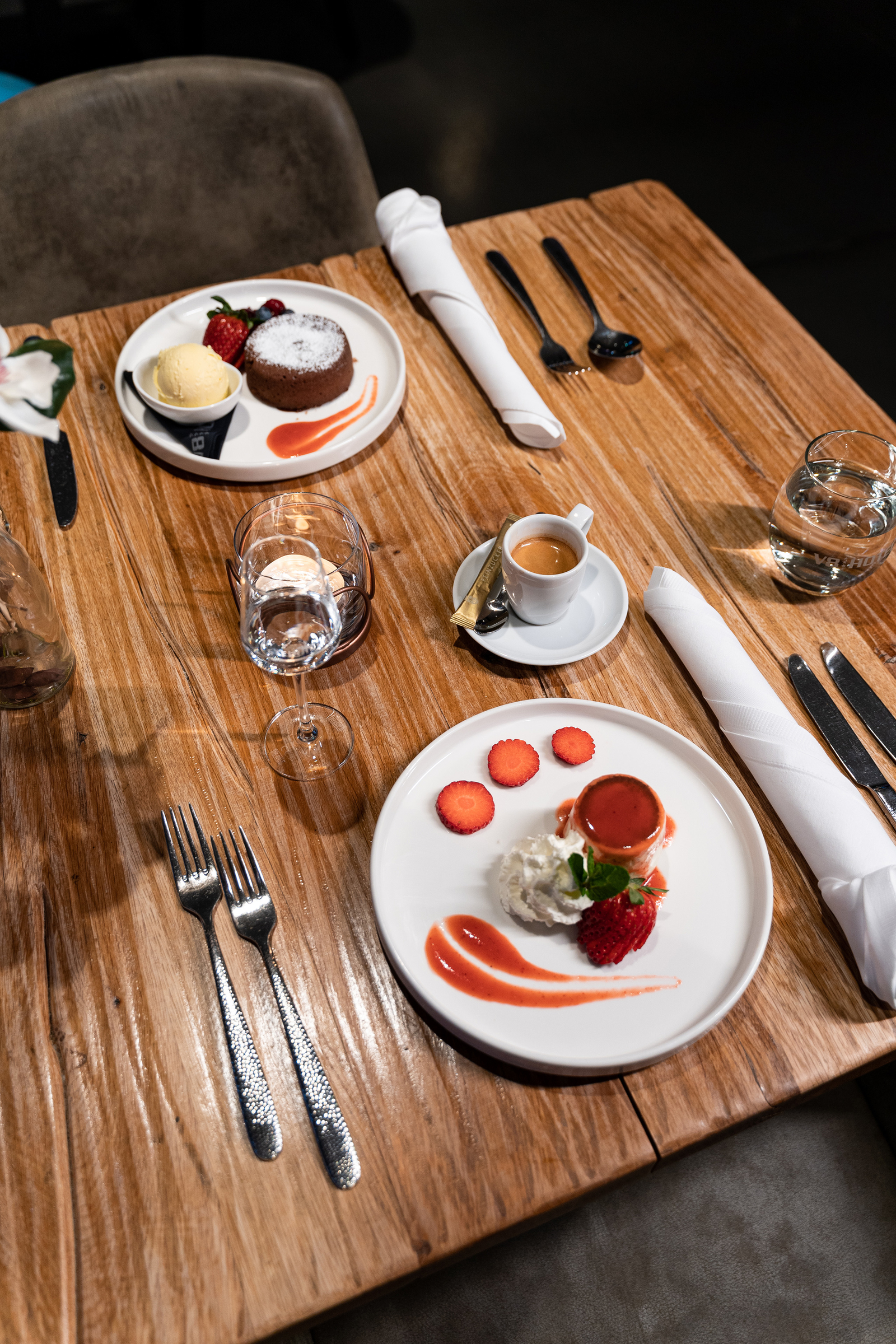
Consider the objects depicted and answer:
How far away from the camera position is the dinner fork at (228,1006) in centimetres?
77

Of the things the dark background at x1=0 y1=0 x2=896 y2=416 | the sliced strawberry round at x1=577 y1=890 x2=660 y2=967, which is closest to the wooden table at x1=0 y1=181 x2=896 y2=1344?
the sliced strawberry round at x1=577 y1=890 x2=660 y2=967

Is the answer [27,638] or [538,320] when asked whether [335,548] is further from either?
[538,320]

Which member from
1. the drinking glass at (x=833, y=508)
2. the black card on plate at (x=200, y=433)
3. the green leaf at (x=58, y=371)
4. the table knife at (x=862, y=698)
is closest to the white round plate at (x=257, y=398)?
the black card on plate at (x=200, y=433)

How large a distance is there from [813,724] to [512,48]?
13.5 ft

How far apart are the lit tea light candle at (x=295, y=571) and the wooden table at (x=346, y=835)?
3.5 inches

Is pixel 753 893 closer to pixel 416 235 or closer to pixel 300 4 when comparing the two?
pixel 416 235

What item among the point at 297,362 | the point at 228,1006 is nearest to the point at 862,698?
the point at 228,1006

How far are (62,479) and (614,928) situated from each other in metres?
0.96

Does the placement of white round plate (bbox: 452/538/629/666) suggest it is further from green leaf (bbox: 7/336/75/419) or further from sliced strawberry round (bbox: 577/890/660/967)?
green leaf (bbox: 7/336/75/419)

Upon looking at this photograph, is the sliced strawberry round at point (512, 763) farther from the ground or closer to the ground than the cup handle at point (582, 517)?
closer to the ground

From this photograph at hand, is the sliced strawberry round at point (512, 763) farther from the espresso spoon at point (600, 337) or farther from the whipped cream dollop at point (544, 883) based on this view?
the espresso spoon at point (600, 337)

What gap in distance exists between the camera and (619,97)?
3.80 meters

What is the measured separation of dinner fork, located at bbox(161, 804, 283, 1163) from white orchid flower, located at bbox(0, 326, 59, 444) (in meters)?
0.44

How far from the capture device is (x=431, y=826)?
93cm
